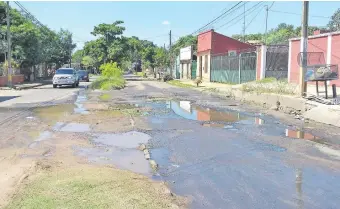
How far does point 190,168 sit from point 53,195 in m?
2.68

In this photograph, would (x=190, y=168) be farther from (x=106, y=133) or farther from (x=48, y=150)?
(x=106, y=133)

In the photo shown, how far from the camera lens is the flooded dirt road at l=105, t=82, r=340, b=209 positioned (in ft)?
18.6

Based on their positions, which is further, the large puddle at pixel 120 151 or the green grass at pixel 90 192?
the large puddle at pixel 120 151

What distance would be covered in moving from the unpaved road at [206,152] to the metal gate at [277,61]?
1772 cm

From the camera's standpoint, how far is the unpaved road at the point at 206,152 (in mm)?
5875

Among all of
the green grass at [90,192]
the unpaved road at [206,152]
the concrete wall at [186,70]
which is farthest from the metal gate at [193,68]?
the green grass at [90,192]

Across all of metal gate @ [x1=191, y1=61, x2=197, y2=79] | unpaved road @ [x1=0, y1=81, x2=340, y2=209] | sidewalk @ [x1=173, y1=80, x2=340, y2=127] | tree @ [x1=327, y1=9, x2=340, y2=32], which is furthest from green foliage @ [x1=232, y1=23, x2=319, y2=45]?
unpaved road @ [x1=0, y1=81, x2=340, y2=209]

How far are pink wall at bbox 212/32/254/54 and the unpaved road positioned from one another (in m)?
33.5

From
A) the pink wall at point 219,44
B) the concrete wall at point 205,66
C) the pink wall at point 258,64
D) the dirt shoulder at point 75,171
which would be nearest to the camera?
the dirt shoulder at point 75,171

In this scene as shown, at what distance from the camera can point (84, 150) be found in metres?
8.68

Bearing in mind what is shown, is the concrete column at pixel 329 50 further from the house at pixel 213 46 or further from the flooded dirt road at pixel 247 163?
the house at pixel 213 46

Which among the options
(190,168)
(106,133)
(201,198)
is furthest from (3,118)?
(201,198)

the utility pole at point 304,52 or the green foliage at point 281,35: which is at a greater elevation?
the green foliage at point 281,35

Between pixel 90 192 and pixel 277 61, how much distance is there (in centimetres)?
2809
